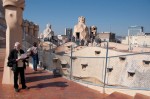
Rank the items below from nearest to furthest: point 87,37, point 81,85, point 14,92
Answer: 1. point 14,92
2. point 81,85
3. point 87,37

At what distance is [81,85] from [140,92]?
2.12 m

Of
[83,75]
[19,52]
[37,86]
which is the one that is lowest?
[83,75]

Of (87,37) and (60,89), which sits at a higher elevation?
(87,37)

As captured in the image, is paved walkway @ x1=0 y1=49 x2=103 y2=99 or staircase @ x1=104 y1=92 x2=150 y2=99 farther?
paved walkway @ x1=0 y1=49 x2=103 y2=99

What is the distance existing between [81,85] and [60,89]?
2.80 ft

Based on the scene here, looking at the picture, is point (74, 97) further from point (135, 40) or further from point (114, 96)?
point (135, 40)

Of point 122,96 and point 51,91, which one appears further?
point 51,91

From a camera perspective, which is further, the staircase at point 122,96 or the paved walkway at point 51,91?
the paved walkway at point 51,91

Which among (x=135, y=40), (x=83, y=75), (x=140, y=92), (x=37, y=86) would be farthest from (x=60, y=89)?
(x=135, y=40)

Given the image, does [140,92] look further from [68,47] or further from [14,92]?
[68,47]

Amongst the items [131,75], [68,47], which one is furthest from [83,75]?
[68,47]

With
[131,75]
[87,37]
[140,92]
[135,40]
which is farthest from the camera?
[135,40]

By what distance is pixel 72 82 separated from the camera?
273 inches

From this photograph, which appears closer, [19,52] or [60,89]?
[19,52]
